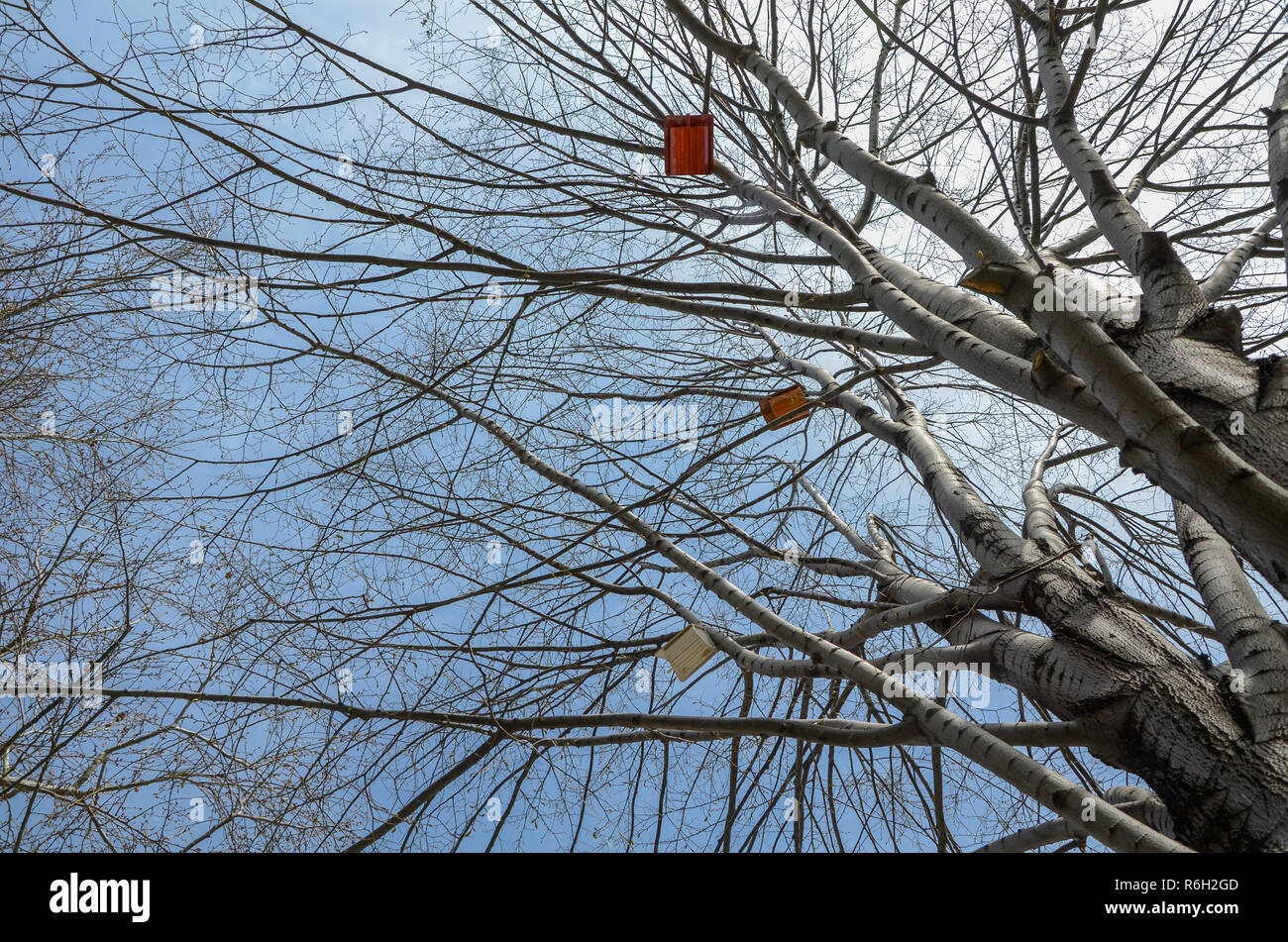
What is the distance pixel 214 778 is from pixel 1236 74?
3.92m

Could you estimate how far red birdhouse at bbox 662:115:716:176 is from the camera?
2.73 metres

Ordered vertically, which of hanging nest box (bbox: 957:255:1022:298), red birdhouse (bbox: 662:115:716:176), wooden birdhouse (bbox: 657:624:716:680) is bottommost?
wooden birdhouse (bbox: 657:624:716:680)

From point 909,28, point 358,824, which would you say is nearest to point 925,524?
point 909,28

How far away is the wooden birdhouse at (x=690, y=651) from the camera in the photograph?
7.91 ft

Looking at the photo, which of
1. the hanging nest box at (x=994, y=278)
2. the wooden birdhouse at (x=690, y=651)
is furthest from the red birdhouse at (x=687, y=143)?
the wooden birdhouse at (x=690, y=651)

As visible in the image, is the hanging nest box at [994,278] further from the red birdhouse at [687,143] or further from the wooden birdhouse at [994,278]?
the red birdhouse at [687,143]

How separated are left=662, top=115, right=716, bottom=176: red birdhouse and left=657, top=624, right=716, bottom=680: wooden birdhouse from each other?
1.55 metres

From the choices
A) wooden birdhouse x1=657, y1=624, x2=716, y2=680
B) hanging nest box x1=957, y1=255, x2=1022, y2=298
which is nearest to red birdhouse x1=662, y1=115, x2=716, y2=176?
hanging nest box x1=957, y1=255, x2=1022, y2=298

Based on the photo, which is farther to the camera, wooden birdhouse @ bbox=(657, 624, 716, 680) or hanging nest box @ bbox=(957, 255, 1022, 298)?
wooden birdhouse @ bbox=(657, 624, 716, 680)

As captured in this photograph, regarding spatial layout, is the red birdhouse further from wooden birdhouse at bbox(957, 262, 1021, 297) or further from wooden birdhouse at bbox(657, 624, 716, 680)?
wooden birdhouse at bbox(657, 624, 716, 680)

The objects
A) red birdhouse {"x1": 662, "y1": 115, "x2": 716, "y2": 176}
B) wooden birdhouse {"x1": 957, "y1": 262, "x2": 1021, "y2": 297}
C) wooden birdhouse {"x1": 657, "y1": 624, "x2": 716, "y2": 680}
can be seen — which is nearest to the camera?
wooden birdhouse {"x1": 957, "y1": 262, "x2": 1021, "y2": 297}

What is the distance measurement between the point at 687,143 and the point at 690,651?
1716 millimetres
